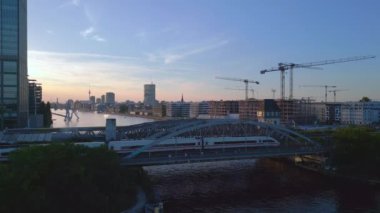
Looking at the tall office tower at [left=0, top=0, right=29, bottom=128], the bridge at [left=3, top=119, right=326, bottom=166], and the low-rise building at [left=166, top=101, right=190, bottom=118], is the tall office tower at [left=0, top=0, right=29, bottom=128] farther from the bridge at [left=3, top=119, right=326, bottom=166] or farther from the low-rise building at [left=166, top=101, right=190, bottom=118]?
the low-rise building at [left=166, top=101, right=190, bottom=118]

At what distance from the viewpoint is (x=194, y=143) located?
45.5 metres

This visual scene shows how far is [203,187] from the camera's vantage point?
34.7 metres

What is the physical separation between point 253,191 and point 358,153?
46.2ft

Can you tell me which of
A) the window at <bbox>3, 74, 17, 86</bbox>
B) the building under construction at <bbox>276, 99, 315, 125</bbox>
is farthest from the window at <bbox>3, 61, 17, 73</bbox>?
the building under construction at <bbox>276, 99, 315, 125</bbox>

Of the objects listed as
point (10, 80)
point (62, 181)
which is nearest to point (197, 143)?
point (62, 181)

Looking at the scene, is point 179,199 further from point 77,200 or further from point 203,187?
point 77,200

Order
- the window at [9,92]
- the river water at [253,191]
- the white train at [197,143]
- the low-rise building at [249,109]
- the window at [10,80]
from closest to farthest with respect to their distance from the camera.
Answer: the river water at [253,191]
the white train at [197,143]
the window at [10,80]
the window at [9,92]
the low-rise building at [249,109]

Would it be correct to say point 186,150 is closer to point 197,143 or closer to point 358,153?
point 197,143

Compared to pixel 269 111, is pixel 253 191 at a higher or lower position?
lower

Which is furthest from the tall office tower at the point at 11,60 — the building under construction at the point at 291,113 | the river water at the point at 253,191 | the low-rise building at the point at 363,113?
the low-rise building at the point at 363,113

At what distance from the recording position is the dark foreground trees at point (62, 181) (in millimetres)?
19766

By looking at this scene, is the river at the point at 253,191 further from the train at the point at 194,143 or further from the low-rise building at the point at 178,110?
the low-rise building at the point at 178,110

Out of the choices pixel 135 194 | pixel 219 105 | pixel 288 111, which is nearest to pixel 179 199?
pixel 135 194

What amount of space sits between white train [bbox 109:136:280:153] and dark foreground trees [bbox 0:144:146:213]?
12653mm
